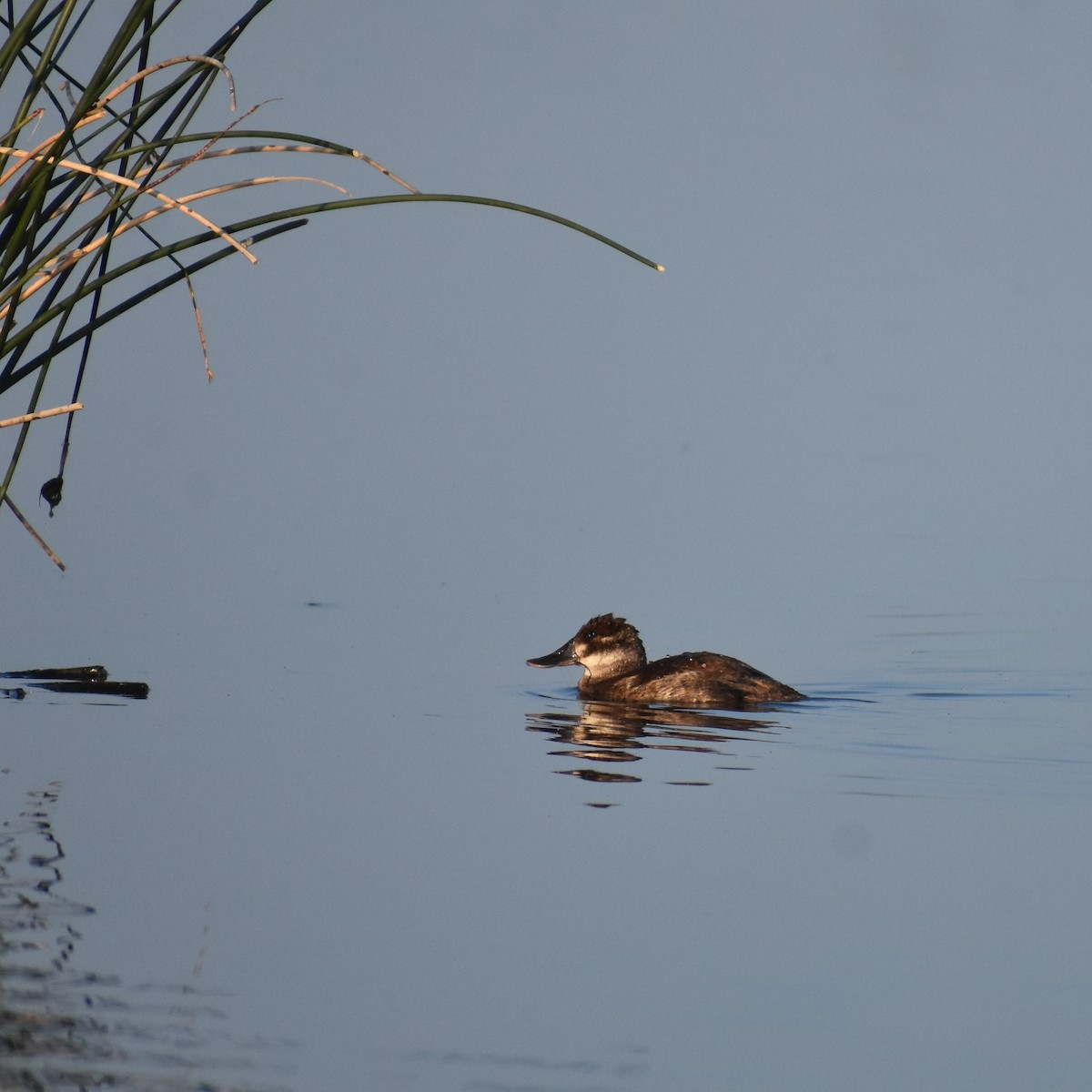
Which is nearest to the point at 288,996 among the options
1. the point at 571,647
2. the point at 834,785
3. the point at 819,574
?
the point at 834,785

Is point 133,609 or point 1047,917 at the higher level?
point 133,609

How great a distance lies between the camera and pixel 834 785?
6.42m

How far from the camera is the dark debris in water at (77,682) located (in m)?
7.17

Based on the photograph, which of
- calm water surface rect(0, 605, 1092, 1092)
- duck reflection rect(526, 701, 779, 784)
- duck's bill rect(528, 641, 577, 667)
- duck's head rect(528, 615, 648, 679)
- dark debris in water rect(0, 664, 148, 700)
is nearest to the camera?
calm water surface rect(0, 605, 1092, 1092)

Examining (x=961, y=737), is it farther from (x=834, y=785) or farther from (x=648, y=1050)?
(x=648, y=1050)

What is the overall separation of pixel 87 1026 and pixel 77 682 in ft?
13.5

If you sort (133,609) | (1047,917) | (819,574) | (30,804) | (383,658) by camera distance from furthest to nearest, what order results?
(819,574) < (133,609) < (383,658) < (30,804) < (1047,917)

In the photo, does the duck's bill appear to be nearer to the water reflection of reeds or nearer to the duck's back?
the duck's back

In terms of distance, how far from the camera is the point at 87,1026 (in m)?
3.26

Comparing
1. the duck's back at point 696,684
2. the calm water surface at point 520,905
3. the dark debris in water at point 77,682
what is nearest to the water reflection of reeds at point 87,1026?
the calm water surface at point 520,905

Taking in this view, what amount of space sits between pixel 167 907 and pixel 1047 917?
7.57 feet

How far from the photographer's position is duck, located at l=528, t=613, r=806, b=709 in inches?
343

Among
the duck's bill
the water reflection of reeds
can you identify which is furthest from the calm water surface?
the duck's bill

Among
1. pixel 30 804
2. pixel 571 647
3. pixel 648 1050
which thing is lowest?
pixel 648 1050
